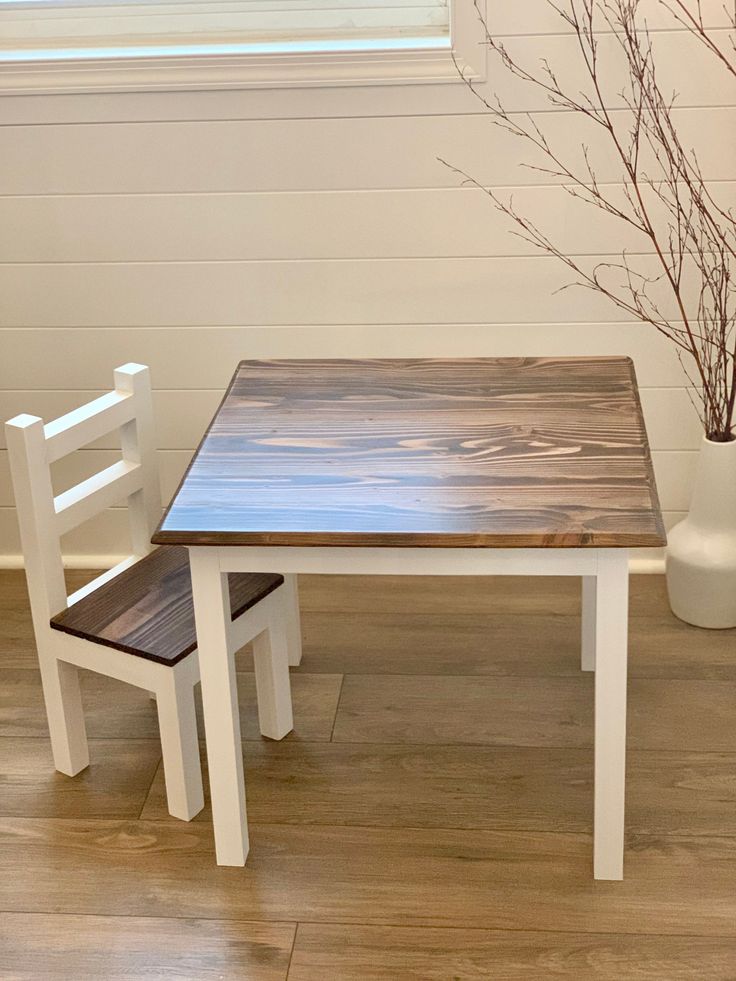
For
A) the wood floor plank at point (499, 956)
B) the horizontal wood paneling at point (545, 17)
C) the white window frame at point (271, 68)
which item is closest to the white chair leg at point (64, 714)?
the wood floor plank at point (499, 956)

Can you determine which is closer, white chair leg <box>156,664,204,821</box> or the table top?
the table top

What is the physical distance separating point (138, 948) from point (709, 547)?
5.03 feet

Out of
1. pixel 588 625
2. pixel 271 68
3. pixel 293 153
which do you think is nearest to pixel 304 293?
pixel 293 153

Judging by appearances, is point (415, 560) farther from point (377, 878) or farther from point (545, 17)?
point (545, 17)

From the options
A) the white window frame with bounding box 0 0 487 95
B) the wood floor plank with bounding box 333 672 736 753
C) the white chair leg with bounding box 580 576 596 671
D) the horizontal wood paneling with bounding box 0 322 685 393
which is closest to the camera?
the wood floor plank with bounding box 333 672 736 753

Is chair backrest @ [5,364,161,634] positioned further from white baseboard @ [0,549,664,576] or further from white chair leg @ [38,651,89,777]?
white baseboard @ [0,549,664,576]

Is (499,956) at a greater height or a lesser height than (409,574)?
lesser

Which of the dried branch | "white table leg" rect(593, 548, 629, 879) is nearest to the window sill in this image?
the dried branch

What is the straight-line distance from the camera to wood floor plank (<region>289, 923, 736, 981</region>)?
1.83 m

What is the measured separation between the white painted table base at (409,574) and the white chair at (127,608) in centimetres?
13

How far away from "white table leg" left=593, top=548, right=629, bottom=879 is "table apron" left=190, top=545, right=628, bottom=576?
0.10ft

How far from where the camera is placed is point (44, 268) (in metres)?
2.95

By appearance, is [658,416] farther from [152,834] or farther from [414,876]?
[152,834]

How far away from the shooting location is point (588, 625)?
102 inches
